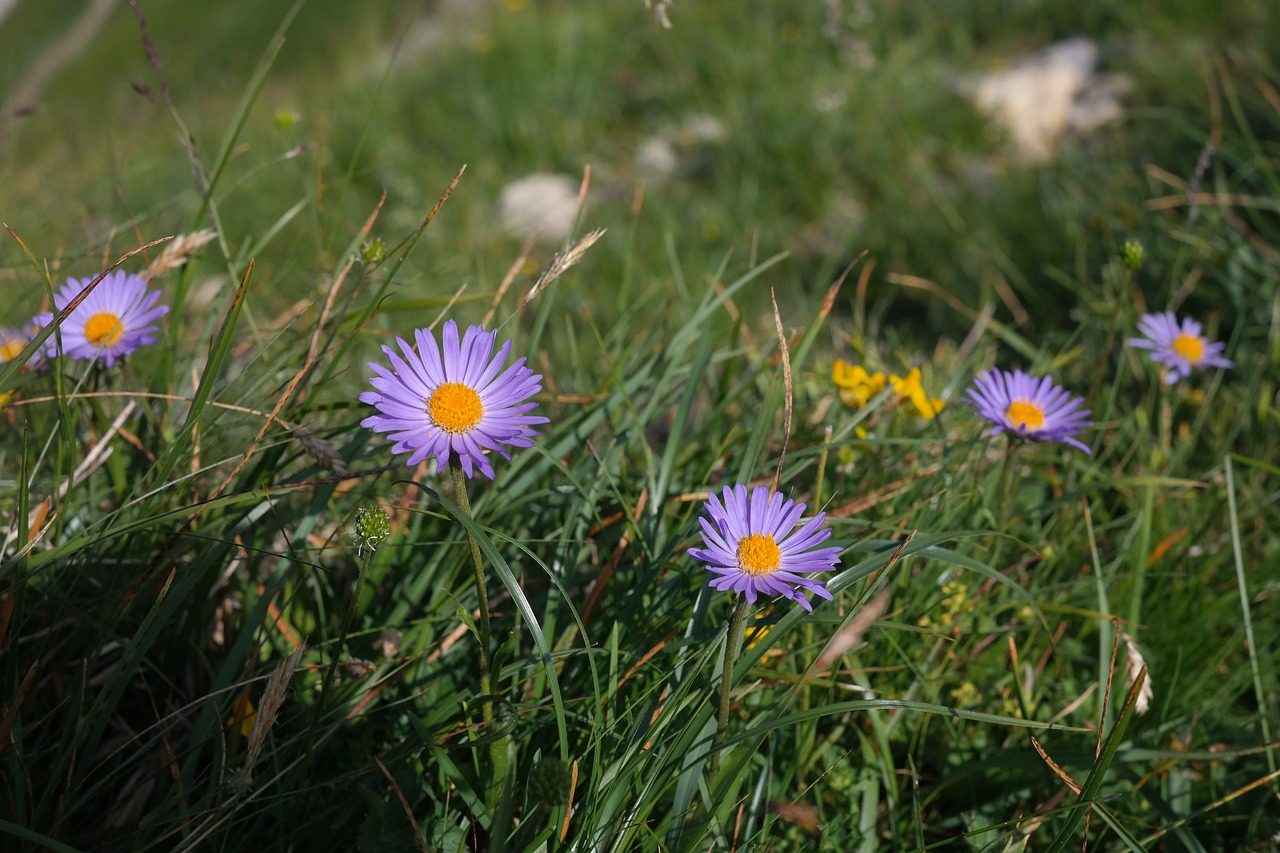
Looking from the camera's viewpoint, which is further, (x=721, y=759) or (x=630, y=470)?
(x=630, y=470)

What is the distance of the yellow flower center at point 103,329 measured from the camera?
4.91 feet

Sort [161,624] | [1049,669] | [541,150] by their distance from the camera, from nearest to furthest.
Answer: [161,624] → [1049,669] → [541,150]

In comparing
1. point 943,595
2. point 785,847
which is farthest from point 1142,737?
point 785,847

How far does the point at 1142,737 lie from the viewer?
1.57 metres

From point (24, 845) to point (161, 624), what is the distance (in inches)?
11.4

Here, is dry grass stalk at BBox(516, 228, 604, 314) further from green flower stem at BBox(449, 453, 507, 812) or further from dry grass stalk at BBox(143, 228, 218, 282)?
dry grass stalk at BBox(143, 228, 218, 282)

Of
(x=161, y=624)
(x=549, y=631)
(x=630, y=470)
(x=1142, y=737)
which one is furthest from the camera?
(x=630, y=470)

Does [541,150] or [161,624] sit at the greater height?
[541,150]

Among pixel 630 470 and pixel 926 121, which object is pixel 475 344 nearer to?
pixel 630 470

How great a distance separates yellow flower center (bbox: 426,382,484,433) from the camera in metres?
1.13

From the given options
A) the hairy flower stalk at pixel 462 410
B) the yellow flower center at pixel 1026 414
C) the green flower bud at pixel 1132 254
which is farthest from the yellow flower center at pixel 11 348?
the green flower bud at pixel 1132 254

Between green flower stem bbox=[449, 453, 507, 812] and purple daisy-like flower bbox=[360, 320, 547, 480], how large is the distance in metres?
0.03

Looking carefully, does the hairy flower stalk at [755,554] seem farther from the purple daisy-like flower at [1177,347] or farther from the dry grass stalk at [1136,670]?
the purple daisy-like flower at [1177,347]

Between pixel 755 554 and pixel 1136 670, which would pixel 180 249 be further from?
pixel 1136 670
